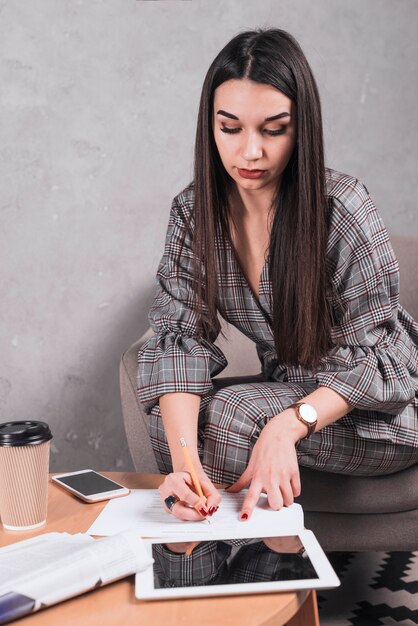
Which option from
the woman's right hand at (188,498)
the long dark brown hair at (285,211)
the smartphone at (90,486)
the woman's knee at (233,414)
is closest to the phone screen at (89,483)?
the smartphone at (90,486)

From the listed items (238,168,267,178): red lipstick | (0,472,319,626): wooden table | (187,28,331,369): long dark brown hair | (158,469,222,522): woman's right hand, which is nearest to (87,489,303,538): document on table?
(158,469,222,522): woman's right hand

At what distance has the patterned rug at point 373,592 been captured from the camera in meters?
1.46

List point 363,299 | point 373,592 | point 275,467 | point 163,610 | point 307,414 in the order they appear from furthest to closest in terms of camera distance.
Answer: point 373,592 → point 363,299 → point 307,414 → point 275,467 → point 163,610

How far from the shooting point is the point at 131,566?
781mm

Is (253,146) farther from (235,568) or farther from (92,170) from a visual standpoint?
(92,170)

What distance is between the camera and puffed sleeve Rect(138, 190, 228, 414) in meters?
1.30

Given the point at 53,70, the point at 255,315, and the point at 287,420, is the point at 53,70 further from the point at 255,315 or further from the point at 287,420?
the point at 287,420

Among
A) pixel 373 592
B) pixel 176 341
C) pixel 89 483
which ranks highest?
pixel 176 341

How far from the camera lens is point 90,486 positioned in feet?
3.62

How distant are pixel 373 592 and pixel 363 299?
26.0 inches

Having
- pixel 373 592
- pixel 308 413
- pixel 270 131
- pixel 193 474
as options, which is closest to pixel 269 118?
pixel 270 131

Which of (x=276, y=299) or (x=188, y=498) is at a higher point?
(x=276, y=299)

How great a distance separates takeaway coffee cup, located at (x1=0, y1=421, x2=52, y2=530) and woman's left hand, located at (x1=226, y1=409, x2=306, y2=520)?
0.26 meters

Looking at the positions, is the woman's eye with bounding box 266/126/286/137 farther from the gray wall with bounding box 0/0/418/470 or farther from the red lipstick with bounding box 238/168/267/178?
the gray wall with bounding box 0/0/418/470
